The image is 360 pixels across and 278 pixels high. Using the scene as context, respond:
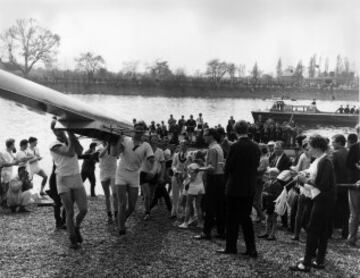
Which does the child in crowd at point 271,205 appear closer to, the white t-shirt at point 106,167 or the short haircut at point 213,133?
the short haircut at point 213,133

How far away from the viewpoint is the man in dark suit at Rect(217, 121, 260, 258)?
545 cm

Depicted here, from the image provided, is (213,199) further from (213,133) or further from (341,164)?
(341,164)

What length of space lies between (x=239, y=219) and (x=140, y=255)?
4.31ft

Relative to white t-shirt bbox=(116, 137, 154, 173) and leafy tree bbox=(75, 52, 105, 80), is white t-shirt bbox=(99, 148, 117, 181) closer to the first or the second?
white t-shirt bbox=(116, 137, 154, 173)

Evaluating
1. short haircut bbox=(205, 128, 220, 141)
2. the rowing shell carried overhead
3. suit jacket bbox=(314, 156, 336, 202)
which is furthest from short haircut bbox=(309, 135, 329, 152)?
the rowing shell carried overhead

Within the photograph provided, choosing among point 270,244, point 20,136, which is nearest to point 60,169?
point 270,244

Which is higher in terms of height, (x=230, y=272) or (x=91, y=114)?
(x=91, y=114)

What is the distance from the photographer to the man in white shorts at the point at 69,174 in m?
5.78

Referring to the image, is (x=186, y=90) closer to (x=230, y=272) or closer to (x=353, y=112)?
(x=353, y=112)

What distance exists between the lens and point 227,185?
555cm

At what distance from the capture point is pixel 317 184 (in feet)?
16.2

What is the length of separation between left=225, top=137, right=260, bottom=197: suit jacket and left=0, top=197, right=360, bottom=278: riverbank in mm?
857

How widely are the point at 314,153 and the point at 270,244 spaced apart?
1.86 m

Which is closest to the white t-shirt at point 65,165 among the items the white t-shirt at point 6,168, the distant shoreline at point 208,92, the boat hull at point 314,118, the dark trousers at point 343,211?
the white t-shirt at point 6,168
